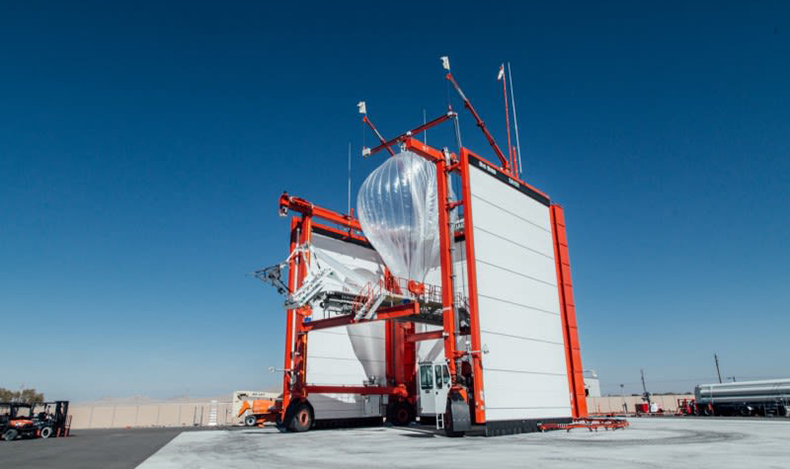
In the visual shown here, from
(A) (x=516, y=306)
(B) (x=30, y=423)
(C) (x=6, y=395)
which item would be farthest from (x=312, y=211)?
(C) (x=6, y=395)

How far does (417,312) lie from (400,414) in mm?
11456

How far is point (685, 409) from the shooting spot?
5038 centimetres

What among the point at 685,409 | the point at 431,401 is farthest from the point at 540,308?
the point at 685,409

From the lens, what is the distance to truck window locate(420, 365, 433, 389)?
80.2 feet

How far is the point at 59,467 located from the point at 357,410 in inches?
874

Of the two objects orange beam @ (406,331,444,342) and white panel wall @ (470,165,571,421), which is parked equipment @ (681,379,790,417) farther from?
orange beam @ (406,331,444,342)

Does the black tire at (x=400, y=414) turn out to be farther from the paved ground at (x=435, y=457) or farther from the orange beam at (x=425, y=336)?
the paved ground at (x=435, y=457)

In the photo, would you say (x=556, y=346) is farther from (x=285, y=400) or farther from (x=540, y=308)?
(x=285, y=400)

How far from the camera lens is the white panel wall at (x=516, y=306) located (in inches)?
971

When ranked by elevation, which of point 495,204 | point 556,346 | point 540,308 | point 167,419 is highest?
point 495,204

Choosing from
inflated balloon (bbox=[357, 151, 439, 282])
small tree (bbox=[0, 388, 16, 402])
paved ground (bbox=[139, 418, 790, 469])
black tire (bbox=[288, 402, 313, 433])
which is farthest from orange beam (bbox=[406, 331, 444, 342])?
small tree (bbox=[0, 388, 16, 402])

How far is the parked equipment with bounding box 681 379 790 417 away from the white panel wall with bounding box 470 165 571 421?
Answer: 25.1 metres

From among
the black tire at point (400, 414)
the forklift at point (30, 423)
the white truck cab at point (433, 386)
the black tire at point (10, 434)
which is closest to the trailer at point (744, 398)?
the black tire at point (400, 414)

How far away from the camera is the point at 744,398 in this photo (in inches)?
1747
